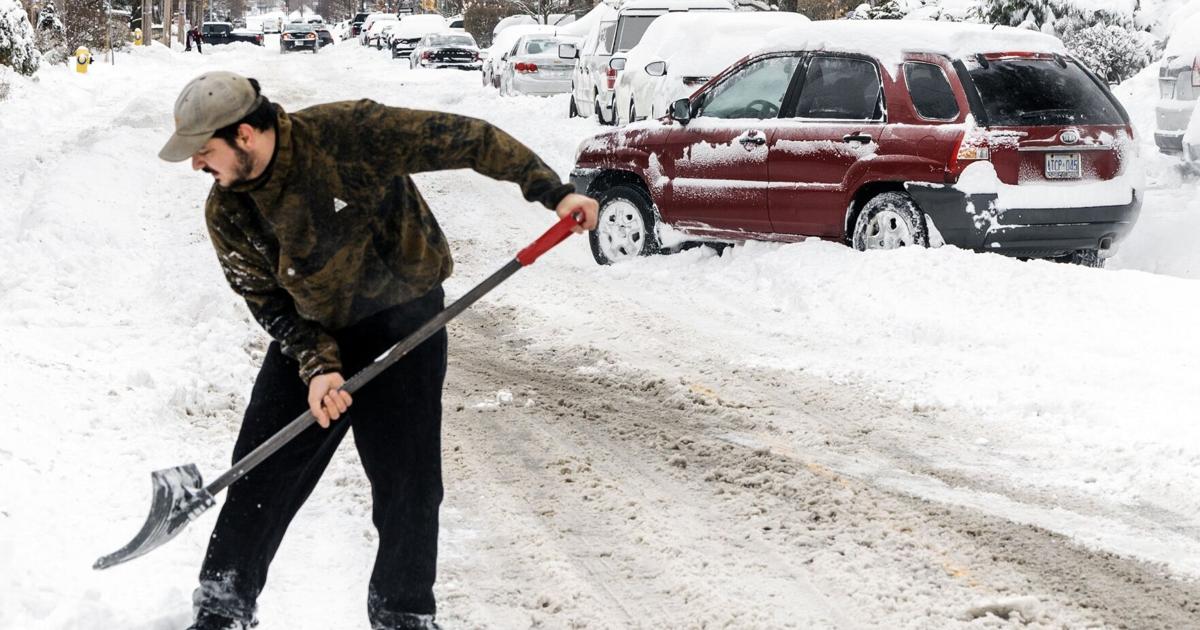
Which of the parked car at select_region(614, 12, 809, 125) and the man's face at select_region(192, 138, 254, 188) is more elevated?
the man's face at select_region(192, 138, 254, 188)

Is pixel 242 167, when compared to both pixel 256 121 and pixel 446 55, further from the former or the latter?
pixel 446 55

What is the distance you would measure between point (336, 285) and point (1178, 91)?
11711 millimetres

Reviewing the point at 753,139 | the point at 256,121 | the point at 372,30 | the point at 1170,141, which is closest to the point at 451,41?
the point at 372,30

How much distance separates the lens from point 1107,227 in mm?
9367

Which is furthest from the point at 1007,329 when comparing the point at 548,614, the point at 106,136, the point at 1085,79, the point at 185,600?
the point at 106,136

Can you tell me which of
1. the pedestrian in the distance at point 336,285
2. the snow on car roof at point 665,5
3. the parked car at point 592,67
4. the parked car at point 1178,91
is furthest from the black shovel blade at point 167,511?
the snow on car roof at point 665,5

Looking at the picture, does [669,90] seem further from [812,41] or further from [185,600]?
[185,600]

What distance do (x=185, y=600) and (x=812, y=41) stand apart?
719 centimetres

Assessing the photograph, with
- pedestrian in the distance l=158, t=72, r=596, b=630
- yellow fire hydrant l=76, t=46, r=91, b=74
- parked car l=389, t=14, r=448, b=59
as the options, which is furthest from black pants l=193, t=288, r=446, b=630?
parked car l=389, t=14, r=448, b=59

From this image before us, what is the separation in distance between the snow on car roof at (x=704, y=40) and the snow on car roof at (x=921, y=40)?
5860 mm

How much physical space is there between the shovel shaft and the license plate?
612 centimetres

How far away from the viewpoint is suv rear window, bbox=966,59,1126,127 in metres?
9.23

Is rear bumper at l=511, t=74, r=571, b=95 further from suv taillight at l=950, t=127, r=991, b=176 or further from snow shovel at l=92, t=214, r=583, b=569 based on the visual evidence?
snow shovel at l=92, t=214, r=583, b=569

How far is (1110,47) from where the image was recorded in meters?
19.7
